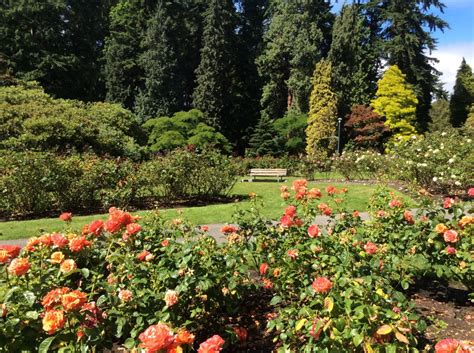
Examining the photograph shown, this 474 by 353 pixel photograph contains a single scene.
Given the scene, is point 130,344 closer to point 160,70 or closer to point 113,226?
point 113,226

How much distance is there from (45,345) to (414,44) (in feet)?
112

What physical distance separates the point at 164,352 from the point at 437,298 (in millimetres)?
2653

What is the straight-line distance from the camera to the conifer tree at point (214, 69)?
95.8 ft

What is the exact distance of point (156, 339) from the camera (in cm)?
140

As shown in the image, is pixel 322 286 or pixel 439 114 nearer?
pixel 322 286

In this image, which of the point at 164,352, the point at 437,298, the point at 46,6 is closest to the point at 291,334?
the point at 164,352

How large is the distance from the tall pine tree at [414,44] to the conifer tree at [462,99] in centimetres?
540

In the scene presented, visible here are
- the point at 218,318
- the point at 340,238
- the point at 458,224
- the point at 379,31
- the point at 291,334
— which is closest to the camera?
the point at 291,334

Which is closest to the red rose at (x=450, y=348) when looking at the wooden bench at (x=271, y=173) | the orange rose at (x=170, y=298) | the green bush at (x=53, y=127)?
the orange rose at (x=170, y=298)

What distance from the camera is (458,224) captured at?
3.21 meters

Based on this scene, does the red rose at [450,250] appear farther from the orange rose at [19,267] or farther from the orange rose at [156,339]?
the orange rose at [19,267]

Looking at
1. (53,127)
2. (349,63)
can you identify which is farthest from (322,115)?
(53,127)

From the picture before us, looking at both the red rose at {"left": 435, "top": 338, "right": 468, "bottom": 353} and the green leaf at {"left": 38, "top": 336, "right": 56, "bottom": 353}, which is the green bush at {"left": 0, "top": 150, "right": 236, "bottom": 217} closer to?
the green leaf at {"left": 38, "top": 336, "right": 56, "bottom": 353}

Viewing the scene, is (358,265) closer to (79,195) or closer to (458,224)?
(458,224)
